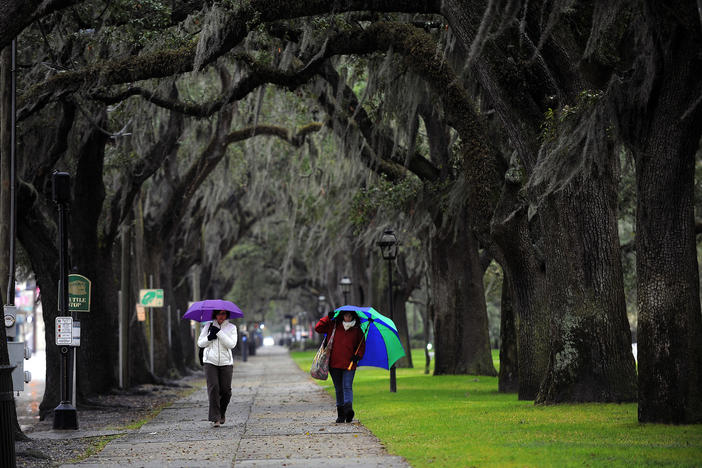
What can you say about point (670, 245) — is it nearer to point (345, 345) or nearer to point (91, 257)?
point (345, 345)

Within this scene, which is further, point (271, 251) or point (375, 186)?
point (271, 251)

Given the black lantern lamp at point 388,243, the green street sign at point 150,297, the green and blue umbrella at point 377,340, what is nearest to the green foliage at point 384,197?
the black lantern lamp at point 388,243

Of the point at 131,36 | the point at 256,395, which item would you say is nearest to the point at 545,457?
the point at 131,36

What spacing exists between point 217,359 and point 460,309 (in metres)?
13.0

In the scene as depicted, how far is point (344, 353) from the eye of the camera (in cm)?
1386

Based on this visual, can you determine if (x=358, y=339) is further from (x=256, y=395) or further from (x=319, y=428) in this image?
(x=256, y=395)

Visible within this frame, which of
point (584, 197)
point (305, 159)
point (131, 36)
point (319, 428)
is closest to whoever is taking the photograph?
point (319, 428)

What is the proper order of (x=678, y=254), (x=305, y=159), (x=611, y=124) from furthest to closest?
(x=305, y=159) → (x=611, y=124) → (x=678, y=254)

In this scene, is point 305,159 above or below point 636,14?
above

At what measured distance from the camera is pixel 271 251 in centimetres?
5281

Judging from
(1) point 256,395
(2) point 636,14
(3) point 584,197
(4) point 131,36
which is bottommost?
(1) point 256,395

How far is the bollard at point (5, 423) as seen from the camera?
7.84 m

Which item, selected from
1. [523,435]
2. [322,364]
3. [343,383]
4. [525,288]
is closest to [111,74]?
[322,364]

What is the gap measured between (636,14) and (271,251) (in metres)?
42.6
